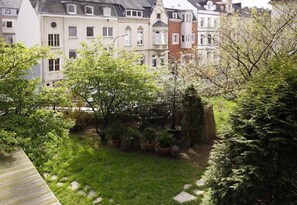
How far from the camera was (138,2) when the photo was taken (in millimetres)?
34469

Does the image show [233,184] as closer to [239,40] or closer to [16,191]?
[16,191]

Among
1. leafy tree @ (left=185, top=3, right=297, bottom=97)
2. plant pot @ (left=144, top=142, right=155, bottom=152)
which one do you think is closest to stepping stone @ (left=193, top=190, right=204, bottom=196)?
plant pot @ (left=144, top=142, right=155, bottom=152)

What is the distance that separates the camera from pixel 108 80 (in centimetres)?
1104

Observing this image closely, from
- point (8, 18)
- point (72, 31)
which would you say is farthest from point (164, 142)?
point (8, 18)

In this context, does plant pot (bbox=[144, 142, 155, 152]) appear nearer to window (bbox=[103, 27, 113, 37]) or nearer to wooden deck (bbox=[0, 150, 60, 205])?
wooden deck (bbox=[0, 150, 60, 205])

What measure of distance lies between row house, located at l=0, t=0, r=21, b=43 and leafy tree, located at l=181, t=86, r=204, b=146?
30.7m

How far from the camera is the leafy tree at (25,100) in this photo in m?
6.32

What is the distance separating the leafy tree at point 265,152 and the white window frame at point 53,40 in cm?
2352

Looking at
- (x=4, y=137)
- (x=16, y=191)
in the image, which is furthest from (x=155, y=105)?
(x=16, y=191)

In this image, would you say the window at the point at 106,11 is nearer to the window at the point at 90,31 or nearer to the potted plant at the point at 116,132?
the window at the point at 90,31

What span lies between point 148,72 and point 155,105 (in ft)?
4.67

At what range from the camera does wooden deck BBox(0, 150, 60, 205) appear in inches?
116

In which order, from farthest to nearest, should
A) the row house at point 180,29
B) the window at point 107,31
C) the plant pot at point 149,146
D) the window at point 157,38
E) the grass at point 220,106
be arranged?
the row house at point 180,29 < the window at point 157,38 < the window at point 107,31 < the grass at point 220,106 < the plant pot at point 149,146

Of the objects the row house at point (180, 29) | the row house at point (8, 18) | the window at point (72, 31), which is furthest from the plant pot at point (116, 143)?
the row house at point (8, 18)
